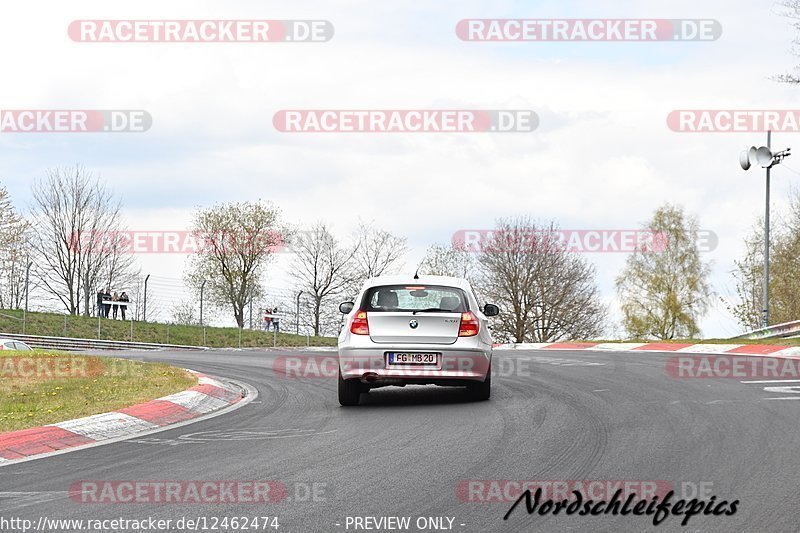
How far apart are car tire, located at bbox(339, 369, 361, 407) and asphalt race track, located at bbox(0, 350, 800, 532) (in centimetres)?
14

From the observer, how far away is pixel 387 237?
7588 centimetres

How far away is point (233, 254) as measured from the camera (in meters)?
68.9

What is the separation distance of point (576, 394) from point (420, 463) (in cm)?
551

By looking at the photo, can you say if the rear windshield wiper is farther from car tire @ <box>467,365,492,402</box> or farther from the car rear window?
car tire @ <box>467,365,492,402</box>

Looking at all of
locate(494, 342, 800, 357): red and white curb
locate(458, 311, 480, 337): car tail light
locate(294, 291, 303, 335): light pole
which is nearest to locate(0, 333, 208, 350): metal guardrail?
locate(294, 291, 303, 335): light pole

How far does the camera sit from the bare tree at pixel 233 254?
2692 inches

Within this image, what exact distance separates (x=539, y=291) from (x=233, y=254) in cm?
2409

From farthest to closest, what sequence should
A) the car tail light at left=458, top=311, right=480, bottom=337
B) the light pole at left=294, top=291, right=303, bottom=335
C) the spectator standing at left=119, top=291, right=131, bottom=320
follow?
1. the spectator standing at left=119, top=291, right=131, bottom=320
2. the light pole at left=294, top=291, right=303, bottom=335
3. the car tail light at left=458, top=311, right=480, bottom=337

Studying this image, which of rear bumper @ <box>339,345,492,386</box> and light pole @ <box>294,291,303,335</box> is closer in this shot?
rear bumper @ <box>339,345,492,386</box>

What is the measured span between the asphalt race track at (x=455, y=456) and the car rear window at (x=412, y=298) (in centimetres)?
124

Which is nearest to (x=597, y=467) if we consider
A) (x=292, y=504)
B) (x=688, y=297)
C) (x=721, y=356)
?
(x=292, y=504)

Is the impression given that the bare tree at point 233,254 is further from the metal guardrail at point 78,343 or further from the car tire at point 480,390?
the car tire at point 480,390

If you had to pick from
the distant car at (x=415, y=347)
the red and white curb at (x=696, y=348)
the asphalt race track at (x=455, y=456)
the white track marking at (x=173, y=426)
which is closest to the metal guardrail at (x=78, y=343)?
the red and white curb at (x=696, y=348)

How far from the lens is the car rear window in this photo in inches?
460
